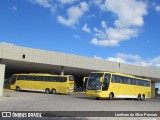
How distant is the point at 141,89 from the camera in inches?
1405

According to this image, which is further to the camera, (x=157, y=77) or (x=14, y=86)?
(x=157, y=77)

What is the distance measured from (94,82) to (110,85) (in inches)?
60.0

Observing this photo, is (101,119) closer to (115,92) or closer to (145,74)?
(115,92)

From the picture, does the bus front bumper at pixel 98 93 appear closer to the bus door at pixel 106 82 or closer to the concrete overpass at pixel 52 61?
the bus door at pixel 106 82

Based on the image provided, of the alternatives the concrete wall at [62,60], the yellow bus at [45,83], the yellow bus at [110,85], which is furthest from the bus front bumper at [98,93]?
the concrete wall at [62,60]

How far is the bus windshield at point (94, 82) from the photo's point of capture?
29062 millimetres

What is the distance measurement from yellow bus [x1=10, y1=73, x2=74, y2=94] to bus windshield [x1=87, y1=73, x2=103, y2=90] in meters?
9.64

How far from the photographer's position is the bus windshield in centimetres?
2906

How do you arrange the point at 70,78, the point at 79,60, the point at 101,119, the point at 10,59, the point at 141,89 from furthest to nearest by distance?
1. the point at 79,60
2. the point at 10,59
3. the point at 70,78
4. the point at 141,89
5. the point at 101,119

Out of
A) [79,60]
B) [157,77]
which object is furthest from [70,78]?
[157,77]

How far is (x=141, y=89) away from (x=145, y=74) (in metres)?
28.1

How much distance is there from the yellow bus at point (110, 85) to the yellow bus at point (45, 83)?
8601 millimetres

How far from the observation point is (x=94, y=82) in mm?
29250

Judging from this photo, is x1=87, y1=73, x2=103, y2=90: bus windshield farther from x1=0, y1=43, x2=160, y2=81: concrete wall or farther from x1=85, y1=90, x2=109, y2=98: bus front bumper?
x1=0, y1=43, x2=160, y2=81: concrete wall
